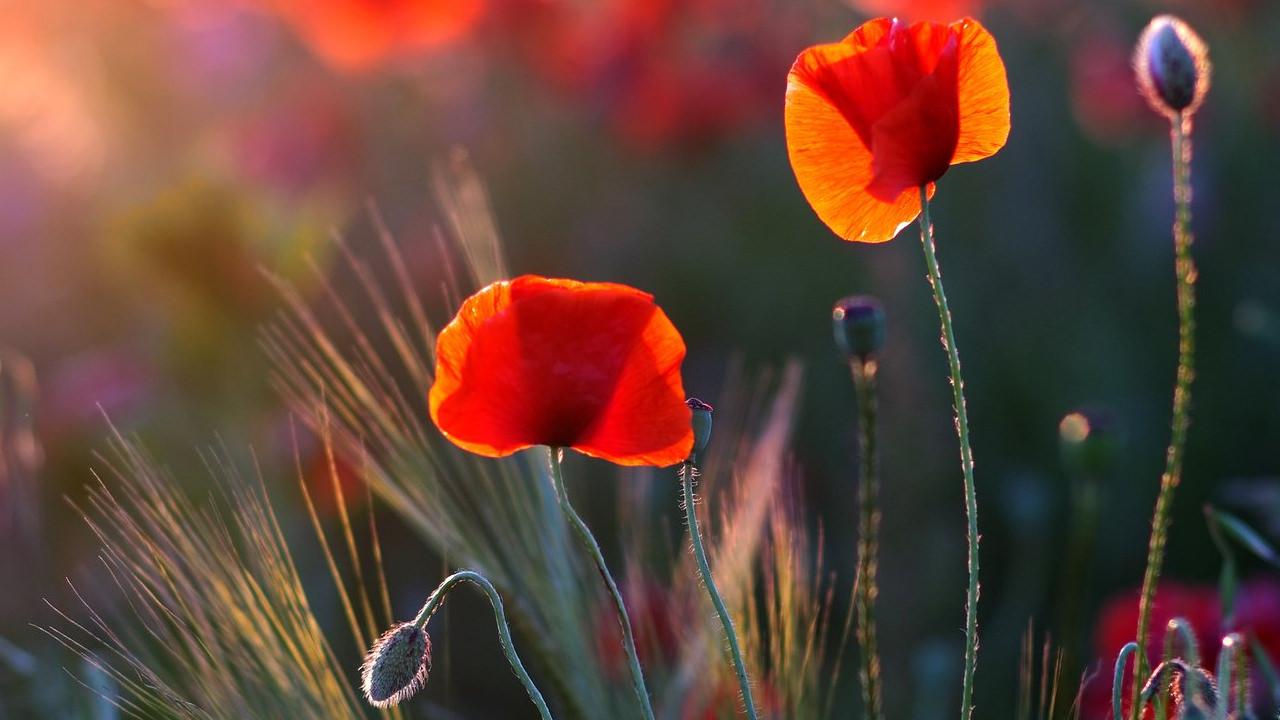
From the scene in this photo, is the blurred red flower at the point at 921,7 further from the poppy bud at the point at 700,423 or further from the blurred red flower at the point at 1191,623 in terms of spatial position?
the poppy bud at the point at 700,423

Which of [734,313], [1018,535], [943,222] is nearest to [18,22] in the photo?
[734,313]

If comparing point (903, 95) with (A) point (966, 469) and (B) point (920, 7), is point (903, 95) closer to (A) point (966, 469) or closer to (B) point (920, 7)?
(A) point (966, 469)

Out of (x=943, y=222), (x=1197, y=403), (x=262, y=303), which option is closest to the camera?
(x=262, y=303)

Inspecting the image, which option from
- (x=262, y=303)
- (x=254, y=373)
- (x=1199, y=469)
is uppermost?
(x=262, y=303)

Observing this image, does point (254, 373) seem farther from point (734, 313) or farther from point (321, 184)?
point (734, 313)

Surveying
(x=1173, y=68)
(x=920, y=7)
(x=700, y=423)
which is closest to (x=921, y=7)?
(x=920, y=7)

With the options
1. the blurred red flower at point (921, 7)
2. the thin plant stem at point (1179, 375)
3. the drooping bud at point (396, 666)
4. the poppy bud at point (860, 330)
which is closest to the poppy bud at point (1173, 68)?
the thin plant stem at point (1179, 375)
